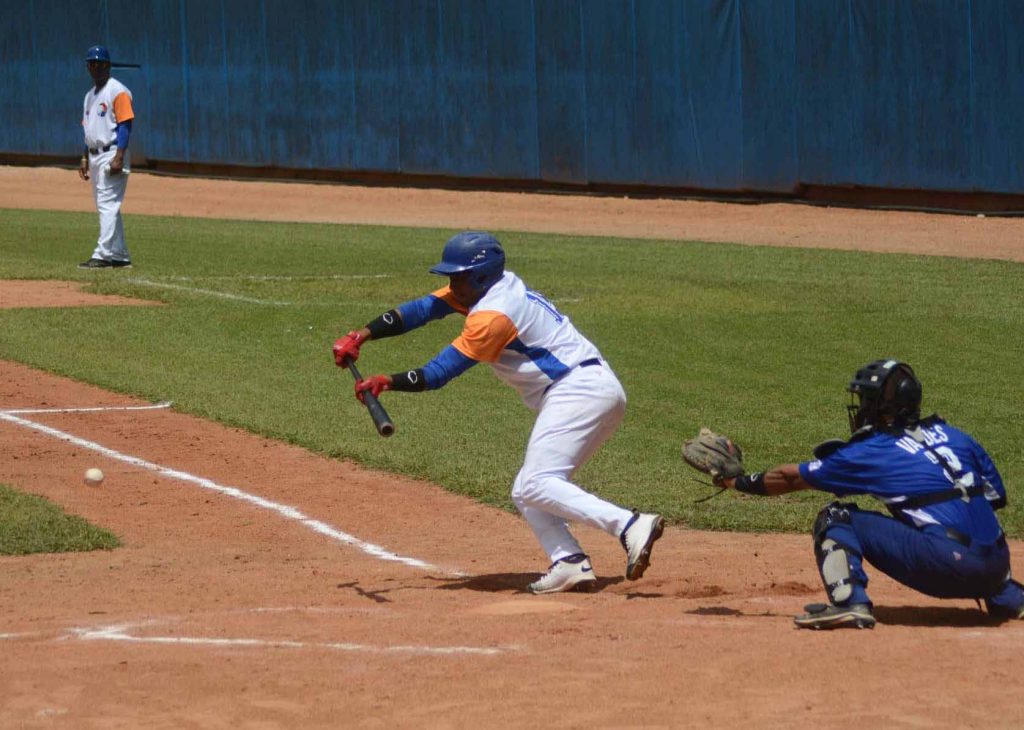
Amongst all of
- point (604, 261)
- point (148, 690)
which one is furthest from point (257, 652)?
point (604, 261)

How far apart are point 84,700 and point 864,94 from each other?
21480 mm

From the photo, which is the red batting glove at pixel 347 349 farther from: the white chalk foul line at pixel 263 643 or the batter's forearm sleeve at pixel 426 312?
the white chalk foul line at pixel 263 643

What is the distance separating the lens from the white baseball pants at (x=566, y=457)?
294 inches

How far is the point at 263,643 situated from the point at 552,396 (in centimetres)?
193

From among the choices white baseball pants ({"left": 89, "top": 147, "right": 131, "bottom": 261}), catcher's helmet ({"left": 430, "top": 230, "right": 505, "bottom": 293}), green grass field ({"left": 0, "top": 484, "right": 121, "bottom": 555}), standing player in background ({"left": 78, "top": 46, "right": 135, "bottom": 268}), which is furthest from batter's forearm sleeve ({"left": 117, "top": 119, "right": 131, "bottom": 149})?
catcher's helmet ({"left": 430, "top": 230, "right": 505, "bottom": 293})

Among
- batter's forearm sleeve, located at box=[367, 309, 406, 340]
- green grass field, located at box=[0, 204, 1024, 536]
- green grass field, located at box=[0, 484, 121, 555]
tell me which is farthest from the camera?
green grass field, located at box=[0, 204, 1024, 536]

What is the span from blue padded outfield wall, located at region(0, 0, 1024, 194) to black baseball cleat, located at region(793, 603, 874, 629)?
1862 cm

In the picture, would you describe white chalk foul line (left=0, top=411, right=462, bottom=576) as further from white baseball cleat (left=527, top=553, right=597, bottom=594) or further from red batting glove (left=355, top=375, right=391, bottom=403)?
red batting glove (left=355, top=375, right=391, bottom=403)

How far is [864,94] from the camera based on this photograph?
82.9 feet

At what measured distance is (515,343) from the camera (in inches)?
297

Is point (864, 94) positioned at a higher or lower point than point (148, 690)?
higher

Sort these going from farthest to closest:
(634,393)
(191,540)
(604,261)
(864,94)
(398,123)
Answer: (398,123)
(864,94)
(604,261)
(634,393)
(191,540)

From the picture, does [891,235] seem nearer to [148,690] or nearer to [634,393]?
[634,393]

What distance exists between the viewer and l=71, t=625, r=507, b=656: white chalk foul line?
6.23m
